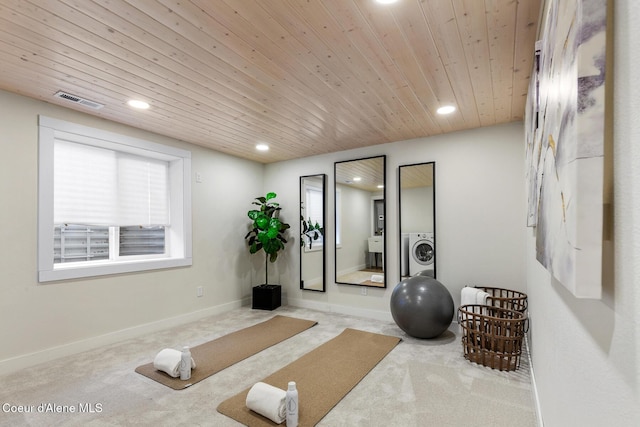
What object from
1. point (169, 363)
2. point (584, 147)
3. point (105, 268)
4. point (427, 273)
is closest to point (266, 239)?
point (105, 268)

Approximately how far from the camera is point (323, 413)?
216 centimetres

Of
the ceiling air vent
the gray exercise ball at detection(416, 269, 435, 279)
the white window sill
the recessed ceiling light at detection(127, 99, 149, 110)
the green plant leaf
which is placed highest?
the ceiling air vent

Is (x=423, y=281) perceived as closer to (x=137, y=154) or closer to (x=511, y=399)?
(x=511, y=399)

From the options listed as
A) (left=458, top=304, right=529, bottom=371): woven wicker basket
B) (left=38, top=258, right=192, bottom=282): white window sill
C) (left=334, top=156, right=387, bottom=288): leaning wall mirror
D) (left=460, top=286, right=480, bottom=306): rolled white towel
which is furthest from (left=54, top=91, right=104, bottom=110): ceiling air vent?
(left=460, top=286, right=480, bottom=306): rolled white towel

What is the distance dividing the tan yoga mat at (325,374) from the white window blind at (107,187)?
253cm

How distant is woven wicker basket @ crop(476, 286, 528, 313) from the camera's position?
10.4 ft

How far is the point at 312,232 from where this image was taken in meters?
5.07

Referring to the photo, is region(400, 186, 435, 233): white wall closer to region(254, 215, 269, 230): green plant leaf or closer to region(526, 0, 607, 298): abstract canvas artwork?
region(254, 215, 269, 230): green plant leaf

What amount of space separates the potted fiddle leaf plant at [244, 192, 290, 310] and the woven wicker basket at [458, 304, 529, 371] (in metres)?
2.85

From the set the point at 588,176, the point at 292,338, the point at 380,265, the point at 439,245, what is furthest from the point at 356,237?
the point at 588,176

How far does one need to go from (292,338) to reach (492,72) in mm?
3161

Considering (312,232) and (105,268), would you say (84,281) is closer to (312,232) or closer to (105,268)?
(105,268)

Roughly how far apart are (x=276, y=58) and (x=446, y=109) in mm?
1824

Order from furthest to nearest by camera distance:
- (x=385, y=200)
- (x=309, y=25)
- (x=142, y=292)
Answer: (x=385, y=200) < (x=142, y=292) < (x=309, y=25)
